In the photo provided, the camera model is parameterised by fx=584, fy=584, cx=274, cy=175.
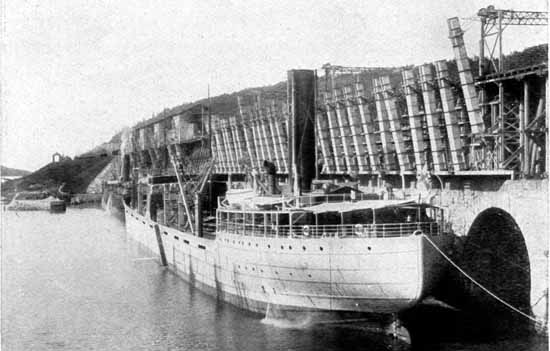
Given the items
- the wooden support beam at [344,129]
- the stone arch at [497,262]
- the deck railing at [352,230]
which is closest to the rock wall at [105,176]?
the wooden support beam at [344,129]

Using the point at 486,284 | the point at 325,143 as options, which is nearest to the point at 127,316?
the point at 486,284

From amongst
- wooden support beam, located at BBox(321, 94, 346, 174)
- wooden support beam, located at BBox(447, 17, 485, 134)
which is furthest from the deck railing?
wooden support beam, located at BBox(321, 94, 346, 174)

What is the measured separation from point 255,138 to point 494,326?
3542 cm

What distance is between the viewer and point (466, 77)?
80.4 ft

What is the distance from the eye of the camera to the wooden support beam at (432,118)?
1050 inches

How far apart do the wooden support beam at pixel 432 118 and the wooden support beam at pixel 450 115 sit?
0.68m

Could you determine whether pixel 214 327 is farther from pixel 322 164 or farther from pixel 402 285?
pixel 322 164

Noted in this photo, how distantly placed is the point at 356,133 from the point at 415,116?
6.96 meters

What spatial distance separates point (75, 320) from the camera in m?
26.0

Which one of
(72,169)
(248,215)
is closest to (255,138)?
(248,215)

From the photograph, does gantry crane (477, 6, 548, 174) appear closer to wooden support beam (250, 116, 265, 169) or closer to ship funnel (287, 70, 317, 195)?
ship funnel (287, 70, 317, 195)

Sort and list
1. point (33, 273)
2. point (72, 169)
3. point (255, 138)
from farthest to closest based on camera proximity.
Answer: point (72, 169)
point (255, 138)
point (33, 273)

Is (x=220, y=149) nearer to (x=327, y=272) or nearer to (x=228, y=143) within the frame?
(x=228, y=143)

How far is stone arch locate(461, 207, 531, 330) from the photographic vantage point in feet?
76.2
